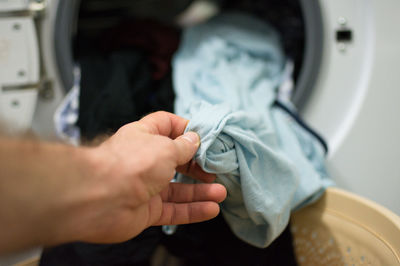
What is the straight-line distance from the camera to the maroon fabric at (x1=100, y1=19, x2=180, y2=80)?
0.73 m

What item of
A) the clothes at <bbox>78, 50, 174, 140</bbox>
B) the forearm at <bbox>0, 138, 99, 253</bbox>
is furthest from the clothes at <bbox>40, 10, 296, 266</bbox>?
the forearm at <bbox>0, 138, 99, 253</bbox>

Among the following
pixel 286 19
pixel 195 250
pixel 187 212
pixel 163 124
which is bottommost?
pixel 195 250

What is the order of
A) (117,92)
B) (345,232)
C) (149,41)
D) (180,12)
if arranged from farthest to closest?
(180,12), (149,41), (117,92), (345,232)

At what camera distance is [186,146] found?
354mm

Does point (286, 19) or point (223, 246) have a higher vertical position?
point (286, 19)

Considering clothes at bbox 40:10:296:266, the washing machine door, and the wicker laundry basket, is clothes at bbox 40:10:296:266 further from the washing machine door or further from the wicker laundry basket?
the washing machine door

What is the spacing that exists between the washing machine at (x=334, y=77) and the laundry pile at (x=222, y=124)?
2.6 inches

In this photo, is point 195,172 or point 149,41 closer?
point 195,172

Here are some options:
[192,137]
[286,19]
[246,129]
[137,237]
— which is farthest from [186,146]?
[286,19]

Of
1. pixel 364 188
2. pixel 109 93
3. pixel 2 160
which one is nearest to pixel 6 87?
pixel 109 93

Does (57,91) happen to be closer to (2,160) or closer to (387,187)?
(2,160)

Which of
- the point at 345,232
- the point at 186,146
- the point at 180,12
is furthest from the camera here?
the point at 180,12

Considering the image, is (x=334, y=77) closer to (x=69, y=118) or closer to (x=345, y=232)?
(x=345, y=232)

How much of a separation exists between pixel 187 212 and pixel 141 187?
111 mm
